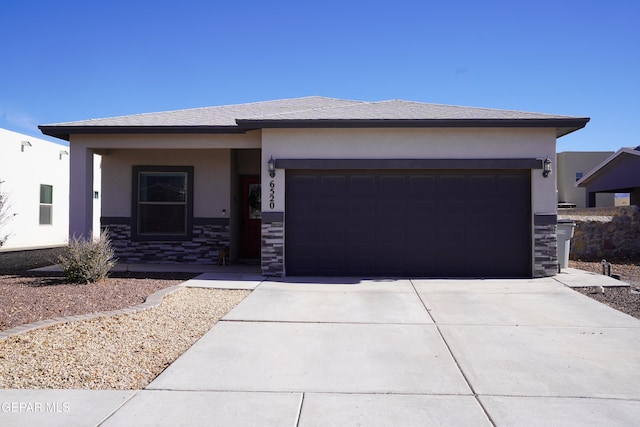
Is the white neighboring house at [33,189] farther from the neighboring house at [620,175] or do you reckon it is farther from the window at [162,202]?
the neighboring house at [620,175]

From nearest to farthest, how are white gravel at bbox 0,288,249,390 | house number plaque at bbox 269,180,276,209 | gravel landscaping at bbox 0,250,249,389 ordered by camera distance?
white gravel at bbox 0,288,249,390 < gravel landscaping at bbox 0,250,249,389 < house number plaque at bbox 269,180,276,209

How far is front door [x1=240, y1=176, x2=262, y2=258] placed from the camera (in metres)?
14.3

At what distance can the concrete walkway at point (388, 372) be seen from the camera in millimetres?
4133

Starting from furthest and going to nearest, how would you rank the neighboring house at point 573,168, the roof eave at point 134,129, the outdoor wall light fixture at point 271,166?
the neighboring house at point 573,168 < the roof eave at point 134,129 < the outdoor wall light fixture at point 271,166

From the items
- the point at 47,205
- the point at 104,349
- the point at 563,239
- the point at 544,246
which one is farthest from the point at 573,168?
the point at 104,349

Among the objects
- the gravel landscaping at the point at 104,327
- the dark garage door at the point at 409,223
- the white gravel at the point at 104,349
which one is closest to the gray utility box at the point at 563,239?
the gravel landscaping at the point at 104,327

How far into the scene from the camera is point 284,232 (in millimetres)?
11117

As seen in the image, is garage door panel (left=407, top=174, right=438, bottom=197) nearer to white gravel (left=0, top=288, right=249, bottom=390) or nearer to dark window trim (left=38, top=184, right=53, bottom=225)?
white gravel (left=0, top=288, right=249, bottom=390)

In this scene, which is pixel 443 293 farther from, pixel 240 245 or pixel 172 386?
pixel 240 245

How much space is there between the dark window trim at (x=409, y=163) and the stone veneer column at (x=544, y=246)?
3.93 ft

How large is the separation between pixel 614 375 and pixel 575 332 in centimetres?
163

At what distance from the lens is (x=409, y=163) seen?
10930 mm

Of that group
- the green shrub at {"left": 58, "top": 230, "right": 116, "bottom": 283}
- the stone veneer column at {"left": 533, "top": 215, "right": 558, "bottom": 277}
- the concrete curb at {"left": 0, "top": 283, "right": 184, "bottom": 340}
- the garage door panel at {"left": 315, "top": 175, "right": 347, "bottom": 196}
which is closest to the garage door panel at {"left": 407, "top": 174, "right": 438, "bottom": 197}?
the garage door panel at {"left": 315, "top": 175, "right": 347, "bottom": 196}

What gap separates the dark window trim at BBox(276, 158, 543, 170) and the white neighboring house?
1311 cm
